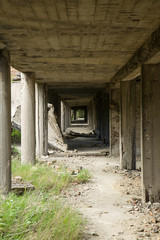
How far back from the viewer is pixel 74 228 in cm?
344

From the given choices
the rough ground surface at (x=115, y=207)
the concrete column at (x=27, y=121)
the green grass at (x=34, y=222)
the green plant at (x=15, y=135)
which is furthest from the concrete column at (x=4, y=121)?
the green plant at (x=15, y=135)

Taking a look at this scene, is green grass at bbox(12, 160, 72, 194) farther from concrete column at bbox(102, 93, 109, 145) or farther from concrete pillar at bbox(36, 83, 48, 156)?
concrete column at bbox(102, 93, 109, 145)

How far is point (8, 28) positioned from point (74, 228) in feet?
9.17

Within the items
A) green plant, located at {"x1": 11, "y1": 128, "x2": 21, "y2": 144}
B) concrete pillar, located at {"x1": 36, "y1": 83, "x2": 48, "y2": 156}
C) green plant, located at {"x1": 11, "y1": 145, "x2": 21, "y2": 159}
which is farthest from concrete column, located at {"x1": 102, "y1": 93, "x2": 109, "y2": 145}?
green plant, located at {"x1": 11, "y1": 145, "x2": 21, "y2": 159}

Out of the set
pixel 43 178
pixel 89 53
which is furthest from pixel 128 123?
pixel 43 178

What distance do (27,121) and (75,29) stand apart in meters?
4.41

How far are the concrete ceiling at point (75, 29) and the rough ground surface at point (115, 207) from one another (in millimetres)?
2630

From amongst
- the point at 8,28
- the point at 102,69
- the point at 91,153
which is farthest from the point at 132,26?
the point at 91,153

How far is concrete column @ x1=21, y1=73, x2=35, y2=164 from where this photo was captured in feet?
26.2

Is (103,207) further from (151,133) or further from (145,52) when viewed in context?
(145,52)

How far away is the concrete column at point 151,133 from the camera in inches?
196

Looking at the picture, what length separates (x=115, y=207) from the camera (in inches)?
193

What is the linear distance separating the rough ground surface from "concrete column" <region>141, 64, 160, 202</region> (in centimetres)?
32

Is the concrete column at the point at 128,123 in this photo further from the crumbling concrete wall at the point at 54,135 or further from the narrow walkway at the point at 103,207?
the crumbling concrete wall at the point at 54,135
